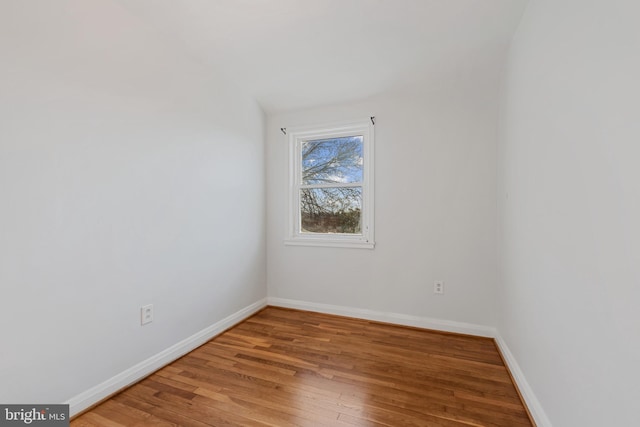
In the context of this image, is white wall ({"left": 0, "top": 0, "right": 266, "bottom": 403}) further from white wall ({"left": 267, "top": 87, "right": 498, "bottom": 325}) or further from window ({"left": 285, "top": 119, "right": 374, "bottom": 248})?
white wall ({"left": 267, "top": 87, "right": 498, "bottom": 325})

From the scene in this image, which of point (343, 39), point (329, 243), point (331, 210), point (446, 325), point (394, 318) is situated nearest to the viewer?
point (343, 39)

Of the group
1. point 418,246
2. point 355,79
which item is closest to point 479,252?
point 418,246

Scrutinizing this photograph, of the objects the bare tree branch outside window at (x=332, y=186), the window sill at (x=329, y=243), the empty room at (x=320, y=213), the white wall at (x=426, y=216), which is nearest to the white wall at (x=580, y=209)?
the empty room at (x=320, y=213)

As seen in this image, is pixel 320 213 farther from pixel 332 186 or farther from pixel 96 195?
pixel 96 195

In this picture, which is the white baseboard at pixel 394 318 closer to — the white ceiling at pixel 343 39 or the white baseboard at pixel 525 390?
the white baseboard at pixel 525 390

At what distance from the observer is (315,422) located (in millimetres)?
1409

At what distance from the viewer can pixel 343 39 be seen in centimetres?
207

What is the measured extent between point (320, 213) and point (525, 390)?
2.12 m

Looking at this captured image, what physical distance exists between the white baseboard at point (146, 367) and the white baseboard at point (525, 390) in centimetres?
219

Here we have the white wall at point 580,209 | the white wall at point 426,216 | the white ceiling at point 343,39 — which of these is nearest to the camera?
the white wall at point 580,209

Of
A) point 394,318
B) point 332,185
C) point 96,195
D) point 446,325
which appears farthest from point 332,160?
point 96,195

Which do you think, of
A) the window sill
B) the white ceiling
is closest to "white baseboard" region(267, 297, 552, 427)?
the window sill

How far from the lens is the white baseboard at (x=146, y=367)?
1502 millimetres

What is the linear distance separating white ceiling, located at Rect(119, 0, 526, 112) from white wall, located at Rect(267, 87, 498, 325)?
0.78 feet
